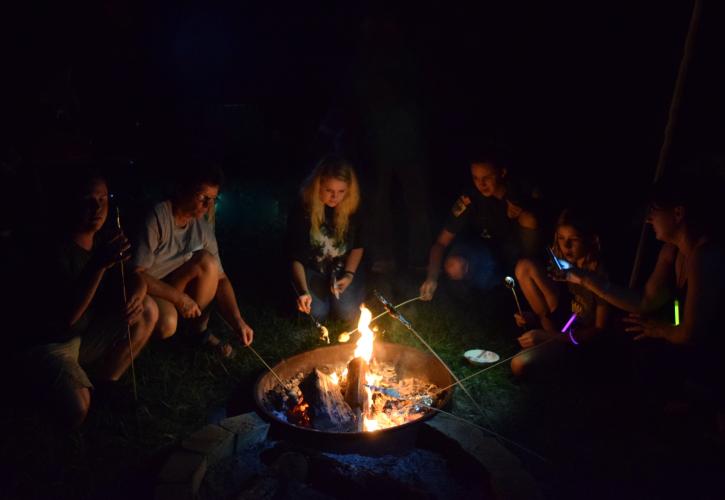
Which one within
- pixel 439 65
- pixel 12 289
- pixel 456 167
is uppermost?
pixel 439 65

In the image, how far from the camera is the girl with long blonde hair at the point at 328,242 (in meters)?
4.87

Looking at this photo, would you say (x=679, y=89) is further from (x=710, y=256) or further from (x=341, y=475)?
(x=341, y=475)

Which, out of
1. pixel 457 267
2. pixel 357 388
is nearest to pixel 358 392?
pixel 357 388

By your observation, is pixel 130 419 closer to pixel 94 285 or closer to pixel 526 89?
pixel 94 285

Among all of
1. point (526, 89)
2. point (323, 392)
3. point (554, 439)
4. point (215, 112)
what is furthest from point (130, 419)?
point (215, 112)

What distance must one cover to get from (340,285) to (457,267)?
1205mm

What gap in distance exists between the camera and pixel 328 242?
5.14m

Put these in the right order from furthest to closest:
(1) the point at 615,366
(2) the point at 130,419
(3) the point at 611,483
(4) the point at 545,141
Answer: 1. (4) the point at 545,141
2. (1) the point at 615,366
3. (2) the point at 130,419
4. (3) the point at 611,483

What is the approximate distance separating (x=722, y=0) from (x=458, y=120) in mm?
3596

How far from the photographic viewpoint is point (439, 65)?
7312 millimetres

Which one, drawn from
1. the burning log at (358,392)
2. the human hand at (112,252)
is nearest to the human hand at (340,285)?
the burning log at (358,392)

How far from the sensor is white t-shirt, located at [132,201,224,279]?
3969 millimetres

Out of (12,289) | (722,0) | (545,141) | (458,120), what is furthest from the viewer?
(458,120)

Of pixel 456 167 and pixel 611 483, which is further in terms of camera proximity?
pixel 456 167
